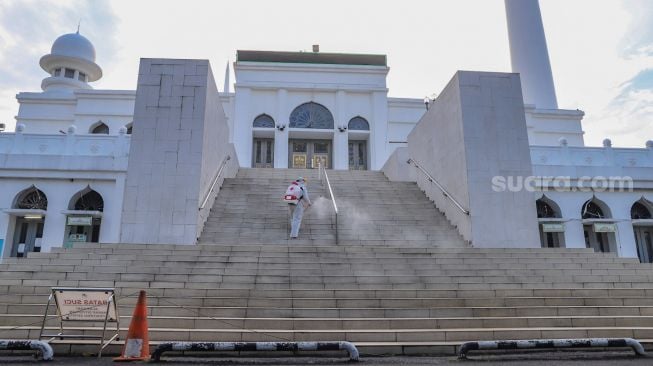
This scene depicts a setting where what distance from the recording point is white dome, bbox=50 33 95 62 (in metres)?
29.2

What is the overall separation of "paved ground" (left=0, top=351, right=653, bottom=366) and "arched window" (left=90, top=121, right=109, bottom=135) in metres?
24.5

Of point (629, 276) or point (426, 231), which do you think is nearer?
point (629, 276)

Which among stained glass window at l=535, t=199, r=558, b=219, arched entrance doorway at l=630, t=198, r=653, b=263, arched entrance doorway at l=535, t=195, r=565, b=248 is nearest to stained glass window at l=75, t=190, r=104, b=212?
arched entrance doorway at l=535, t=195, r=565, b=248

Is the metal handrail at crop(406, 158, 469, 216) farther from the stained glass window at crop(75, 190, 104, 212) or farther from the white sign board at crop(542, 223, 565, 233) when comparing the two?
the stained glass window at crop(75, 190, 104, 212)

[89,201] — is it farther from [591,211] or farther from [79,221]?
[591,211]

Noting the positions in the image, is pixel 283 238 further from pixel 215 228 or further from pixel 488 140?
pixel 488 140

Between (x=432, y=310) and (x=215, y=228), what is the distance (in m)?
6.59

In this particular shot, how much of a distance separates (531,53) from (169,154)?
29434mm

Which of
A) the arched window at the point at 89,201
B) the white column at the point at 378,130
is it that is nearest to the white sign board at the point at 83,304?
the arched window at the point at 89,201

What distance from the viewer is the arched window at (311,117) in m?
26.8

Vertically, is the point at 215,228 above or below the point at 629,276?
above

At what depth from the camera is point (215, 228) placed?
11.3 meters

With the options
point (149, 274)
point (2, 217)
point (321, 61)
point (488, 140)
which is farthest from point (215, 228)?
point (321, 61)

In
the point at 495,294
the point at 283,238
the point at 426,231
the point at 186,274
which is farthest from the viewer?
the point at 426,231
